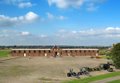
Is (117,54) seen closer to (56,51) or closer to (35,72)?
(35,72)

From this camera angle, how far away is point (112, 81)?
4266 cm

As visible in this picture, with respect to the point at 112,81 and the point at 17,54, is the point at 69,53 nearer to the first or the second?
the point at 17,54

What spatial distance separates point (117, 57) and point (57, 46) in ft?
251

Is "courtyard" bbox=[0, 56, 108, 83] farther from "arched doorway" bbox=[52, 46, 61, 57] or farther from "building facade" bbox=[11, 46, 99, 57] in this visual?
"building facade" bbox=[11, 46, 99, 57]

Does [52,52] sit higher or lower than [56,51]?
lower

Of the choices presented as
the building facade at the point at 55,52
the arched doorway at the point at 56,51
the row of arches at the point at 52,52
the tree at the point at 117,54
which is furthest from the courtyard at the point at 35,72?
the row of arches at the point at 52,52

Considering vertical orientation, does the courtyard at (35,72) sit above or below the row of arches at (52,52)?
below

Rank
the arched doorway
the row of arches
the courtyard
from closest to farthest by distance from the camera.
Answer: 1. the courtyard
2. the arched doorway
3. the row of arches

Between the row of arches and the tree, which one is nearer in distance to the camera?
the tree

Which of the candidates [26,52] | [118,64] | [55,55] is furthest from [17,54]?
[118,64]

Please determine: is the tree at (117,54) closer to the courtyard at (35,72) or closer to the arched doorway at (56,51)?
the courtyard at (35,72)

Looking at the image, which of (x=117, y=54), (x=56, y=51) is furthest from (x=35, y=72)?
(x=56, y=51)

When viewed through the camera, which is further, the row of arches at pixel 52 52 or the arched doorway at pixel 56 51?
the row of arches at pixel 52 52

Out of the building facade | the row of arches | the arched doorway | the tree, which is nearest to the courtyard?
the tree
